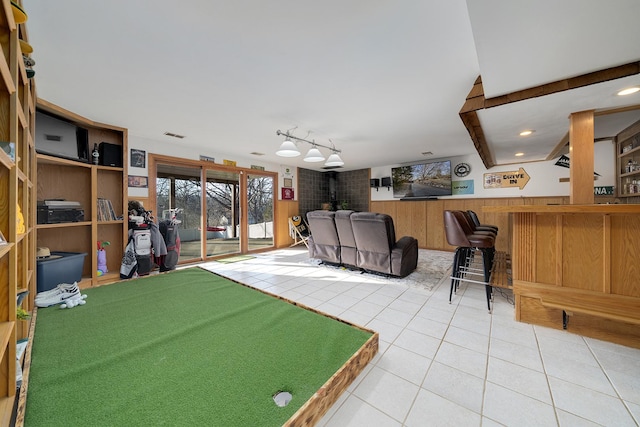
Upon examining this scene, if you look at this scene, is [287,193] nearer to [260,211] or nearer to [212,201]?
[260,211]

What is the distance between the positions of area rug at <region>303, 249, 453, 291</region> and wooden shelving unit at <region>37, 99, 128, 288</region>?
10.9 feet

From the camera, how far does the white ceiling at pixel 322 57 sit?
5.03 feet

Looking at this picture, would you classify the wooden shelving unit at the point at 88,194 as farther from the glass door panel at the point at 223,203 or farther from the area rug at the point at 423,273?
the area rug at the point at 423,273

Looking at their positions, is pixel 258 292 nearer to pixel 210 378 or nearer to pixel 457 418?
pixel 210 378

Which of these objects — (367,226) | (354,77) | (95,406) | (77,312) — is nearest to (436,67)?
(354,77)

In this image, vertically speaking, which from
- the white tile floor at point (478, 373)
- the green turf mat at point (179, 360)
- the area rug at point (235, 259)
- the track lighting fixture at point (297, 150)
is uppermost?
the track lighting fixture at point (297, 150)

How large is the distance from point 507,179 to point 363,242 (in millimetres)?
4586

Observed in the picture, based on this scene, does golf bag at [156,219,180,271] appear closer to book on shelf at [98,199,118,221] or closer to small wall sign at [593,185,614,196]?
book on shelf at [98,199,118,221]

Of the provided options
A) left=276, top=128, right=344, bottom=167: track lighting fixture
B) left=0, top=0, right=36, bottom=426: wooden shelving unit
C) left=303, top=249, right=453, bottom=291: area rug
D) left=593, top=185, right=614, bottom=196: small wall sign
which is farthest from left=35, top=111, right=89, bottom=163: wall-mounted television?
left=593, top=185, right=614, bottom=196: small wall sign

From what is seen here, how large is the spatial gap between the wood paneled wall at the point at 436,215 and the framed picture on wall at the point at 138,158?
616 centimetres

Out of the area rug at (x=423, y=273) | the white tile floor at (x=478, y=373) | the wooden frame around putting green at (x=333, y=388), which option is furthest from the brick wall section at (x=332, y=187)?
the wooden frame around putting green at (x=333, y=388)

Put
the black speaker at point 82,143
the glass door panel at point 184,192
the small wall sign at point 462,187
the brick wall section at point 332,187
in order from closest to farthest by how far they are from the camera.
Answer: the black speaker at point 82,143 < the glass door panel at point 184,192 < the small wall sign at point 462,187 < the brick wall section at point 332,187

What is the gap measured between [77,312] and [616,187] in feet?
27.3

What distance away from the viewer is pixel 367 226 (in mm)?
3621
